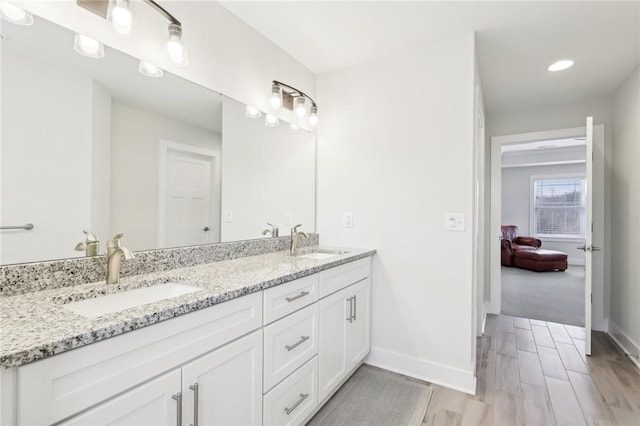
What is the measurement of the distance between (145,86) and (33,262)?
91 centimetres

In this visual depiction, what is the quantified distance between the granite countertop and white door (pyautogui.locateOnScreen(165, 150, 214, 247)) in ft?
0.64

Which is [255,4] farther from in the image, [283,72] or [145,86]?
[145,86]

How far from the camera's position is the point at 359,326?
2145 millimetres

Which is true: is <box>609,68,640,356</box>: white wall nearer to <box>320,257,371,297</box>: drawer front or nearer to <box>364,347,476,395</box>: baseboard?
<box>364,347,476,395</box>: baseboard

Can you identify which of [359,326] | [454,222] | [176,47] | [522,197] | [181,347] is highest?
[176,47]

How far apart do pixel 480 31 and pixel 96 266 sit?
2608 millimetres

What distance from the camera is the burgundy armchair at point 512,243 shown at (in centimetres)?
Answer: 636

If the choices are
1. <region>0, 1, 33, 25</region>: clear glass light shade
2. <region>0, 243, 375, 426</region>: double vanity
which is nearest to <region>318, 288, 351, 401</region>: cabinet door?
<region>0, 243, 375, 426</region>: double vanity

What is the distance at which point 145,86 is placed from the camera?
1460mm

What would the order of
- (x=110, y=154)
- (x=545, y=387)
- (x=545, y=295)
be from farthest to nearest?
(x=545, y=295) → (x=545, y=387) → (x=110, y=154)

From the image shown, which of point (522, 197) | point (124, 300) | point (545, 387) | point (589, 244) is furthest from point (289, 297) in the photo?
point (522, 197)

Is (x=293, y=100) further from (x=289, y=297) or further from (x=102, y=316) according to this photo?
(x=102, y=316)

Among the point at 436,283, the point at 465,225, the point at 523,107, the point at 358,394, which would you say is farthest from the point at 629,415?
the point at 523,107

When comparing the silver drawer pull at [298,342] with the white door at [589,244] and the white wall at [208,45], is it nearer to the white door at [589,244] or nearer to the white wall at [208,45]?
the white wall at [208,45]
